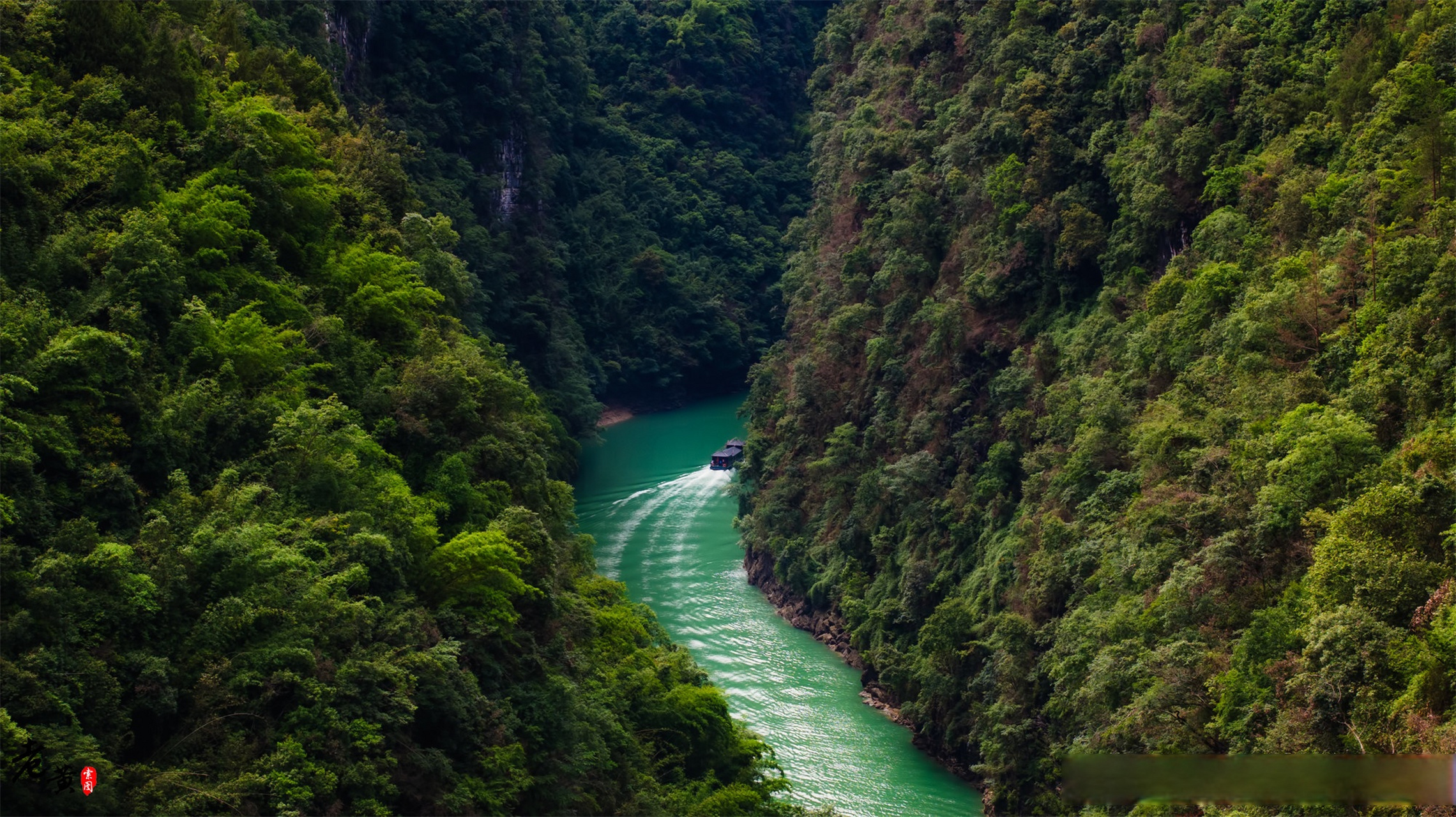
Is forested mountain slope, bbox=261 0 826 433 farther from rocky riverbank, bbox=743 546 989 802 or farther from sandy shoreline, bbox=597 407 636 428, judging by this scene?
rocky riverbank, bbox=743 546 989 802

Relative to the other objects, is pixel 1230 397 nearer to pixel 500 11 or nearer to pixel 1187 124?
pixel 1187 124

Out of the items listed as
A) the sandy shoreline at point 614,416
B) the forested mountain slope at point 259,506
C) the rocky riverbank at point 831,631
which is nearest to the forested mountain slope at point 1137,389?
the rocky riverbank at point 831,631

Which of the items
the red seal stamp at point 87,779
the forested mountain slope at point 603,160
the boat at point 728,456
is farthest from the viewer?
the boat at point 728,456

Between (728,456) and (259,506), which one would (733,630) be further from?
(259,506)

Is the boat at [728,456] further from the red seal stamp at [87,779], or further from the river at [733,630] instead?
the red seal stamp at [87,779]

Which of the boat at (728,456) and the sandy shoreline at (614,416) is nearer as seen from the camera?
the boat at (728,456)

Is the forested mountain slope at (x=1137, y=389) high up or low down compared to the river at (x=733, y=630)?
up
